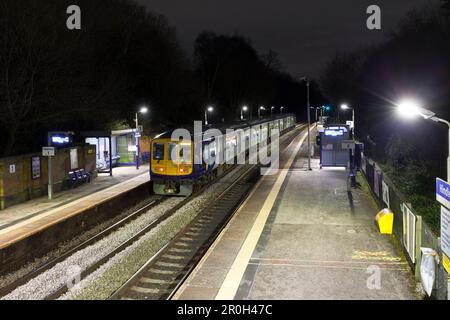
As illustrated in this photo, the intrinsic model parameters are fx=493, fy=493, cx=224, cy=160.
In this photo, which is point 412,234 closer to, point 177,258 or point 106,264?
point 177,258

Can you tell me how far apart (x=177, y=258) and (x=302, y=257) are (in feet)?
9.75

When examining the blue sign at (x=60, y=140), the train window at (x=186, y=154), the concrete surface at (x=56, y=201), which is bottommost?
the concrete surface at (x=56, y=201)

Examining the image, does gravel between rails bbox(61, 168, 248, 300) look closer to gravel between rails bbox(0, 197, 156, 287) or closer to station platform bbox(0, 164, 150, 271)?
gravel between rails bbox(0, 197, 156, 287)

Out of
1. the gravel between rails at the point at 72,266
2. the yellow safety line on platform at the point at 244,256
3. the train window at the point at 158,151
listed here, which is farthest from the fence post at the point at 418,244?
the train window at the point at 158,151

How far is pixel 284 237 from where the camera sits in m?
11.8

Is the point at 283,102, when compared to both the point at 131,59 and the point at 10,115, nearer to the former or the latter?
the point at 131,59

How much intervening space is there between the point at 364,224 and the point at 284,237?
2.73 metres

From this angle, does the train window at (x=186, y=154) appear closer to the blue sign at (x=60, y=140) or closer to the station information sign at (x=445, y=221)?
the blue sign at (x=60, y=140)

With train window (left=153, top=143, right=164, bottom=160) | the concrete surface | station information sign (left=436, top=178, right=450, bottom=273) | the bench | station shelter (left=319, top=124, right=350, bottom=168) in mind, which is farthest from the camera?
station shelter (left=319, top=124, right=350, bottom=168)

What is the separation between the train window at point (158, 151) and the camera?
1897 centimetres

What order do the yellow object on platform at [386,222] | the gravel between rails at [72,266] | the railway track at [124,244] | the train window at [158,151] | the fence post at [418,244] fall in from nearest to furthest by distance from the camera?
1. the fence post at [418,244]
2. the railway track at [124,244]
3. the gravel between rails at [72,266]
4. the yellow object on platform at [386,222]
5. the train window at [158,151]

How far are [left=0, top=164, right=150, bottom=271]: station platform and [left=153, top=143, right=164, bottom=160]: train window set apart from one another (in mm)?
1614

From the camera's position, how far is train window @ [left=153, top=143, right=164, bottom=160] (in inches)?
747

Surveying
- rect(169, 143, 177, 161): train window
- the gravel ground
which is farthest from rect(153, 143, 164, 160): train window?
the gravel ground
